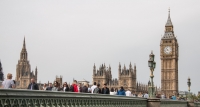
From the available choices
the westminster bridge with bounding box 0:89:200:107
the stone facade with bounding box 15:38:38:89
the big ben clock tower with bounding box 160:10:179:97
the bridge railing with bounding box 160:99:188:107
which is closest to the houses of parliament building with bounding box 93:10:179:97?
the big ben clock tower with bounding box 160:10:179:97

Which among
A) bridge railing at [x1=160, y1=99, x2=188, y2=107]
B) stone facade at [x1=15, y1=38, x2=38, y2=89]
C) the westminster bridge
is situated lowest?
bridge railing at [x1=160, y1=99, x2=188, y2=107]

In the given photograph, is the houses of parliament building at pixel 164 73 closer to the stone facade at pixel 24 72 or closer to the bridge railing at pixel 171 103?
the stone facade at pixel 24 72

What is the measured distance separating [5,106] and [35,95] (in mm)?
1319

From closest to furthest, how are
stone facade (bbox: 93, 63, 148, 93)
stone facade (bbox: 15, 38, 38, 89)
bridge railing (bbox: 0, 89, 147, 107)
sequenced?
bridge railing (bbox: 0, 89, 147, 107) → stone facade (bbox: 93, 63, 148, 93) → stone facade (bbox: 15, 38, 38, 89)

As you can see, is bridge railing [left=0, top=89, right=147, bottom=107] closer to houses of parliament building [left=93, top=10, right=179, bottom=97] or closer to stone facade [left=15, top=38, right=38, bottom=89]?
houses of parliament building [left=93, top=10, right=179, bottom=97]

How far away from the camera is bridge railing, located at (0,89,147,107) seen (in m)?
9.38

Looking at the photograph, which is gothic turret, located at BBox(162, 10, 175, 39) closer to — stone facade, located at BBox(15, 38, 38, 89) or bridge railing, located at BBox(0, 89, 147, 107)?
stone facade, located at BBox(15, 38, 38, 89)

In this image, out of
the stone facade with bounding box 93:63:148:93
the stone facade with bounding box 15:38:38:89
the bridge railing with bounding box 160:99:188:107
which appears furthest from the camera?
the stone facade with bounding box 15:38:38:89

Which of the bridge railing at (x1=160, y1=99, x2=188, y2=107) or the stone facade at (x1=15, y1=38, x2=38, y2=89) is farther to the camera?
the stone facade at (x1=15, y1=38, x2=38, y2=89)

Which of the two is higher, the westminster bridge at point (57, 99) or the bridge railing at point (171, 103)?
the westminster bridge at point (57, 99)

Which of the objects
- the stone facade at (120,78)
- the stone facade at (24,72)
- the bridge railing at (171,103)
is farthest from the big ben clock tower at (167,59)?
the bridge railing at (171,103)

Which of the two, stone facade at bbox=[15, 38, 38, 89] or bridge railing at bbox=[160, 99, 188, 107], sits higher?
stone facade at bbox=[15, 38, 38, 89]

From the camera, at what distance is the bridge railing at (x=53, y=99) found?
9375 mm

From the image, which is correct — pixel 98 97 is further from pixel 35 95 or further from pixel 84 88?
pixel 35 95
